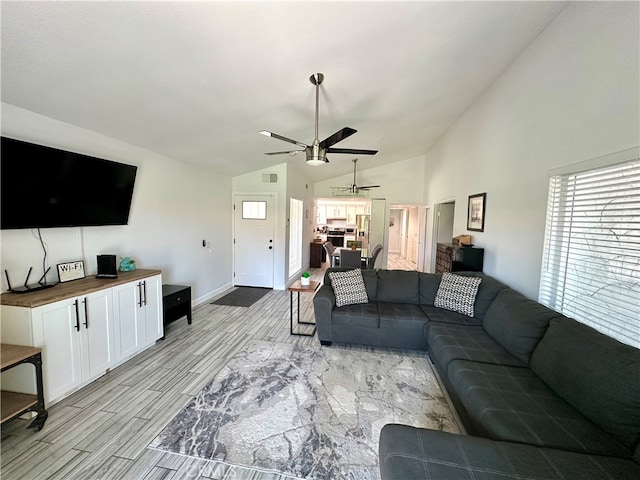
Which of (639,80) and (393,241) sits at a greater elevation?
(639,80)

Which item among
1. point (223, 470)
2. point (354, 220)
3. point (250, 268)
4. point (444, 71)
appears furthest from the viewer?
point (354, 220)

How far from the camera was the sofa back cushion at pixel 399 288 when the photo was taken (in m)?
3.46

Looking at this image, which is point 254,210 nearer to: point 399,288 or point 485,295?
point 399,288

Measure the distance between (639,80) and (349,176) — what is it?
6629 mm

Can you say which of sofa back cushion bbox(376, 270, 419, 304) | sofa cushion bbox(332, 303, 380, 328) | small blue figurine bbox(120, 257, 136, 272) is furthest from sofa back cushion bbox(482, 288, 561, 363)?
small blue figurine bbox(120, 257, 136, 272)

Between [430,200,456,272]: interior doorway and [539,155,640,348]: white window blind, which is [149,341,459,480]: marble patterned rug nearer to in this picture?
[539,155,640,348]: white window blind

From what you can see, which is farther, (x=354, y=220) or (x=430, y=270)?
(x=354, y=220)

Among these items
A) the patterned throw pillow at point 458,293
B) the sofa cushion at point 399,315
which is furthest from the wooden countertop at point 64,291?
the patterned throw pillow at point 458,293

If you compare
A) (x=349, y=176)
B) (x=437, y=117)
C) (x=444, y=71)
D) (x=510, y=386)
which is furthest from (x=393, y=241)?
(x=510, y=386)

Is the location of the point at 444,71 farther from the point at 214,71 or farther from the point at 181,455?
the point at 181,455

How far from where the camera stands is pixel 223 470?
5.32 ft

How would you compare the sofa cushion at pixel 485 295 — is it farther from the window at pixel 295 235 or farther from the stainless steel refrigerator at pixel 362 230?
the stainless steel refrigerator at pixel 362 230

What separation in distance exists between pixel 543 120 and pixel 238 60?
2980mm

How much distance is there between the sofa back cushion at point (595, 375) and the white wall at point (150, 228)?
4219 mm
